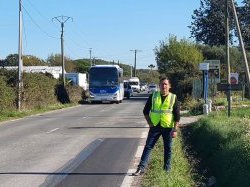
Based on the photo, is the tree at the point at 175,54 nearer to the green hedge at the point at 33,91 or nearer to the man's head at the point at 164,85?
the green hedge at the point at 33,91

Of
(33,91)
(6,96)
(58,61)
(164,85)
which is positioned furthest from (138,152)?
(58,61)

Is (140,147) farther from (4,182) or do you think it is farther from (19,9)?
(19,9)

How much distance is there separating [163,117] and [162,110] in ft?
0.44

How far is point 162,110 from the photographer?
10.1 m

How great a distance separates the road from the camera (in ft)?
33.3

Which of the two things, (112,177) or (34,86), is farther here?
(34,86)

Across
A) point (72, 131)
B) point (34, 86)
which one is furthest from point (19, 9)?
point (72, 131)

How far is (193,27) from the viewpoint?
6794 cm

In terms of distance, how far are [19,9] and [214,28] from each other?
3575cm

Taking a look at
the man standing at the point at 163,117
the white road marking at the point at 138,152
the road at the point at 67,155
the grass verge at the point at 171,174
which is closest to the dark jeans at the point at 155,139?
the man standing at the point at 163,117

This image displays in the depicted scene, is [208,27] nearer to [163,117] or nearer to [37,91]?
[37,91]

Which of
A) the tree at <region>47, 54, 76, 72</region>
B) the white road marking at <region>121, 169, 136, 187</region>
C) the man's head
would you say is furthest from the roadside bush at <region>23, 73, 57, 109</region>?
the tree at <region>47, 54, 76, 72</region>

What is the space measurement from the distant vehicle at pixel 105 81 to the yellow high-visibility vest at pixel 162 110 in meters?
38.6

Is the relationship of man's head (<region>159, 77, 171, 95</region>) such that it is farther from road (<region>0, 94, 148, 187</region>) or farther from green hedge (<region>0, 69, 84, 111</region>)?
green hedge (<region>0, 69, 84, 111</region>)
